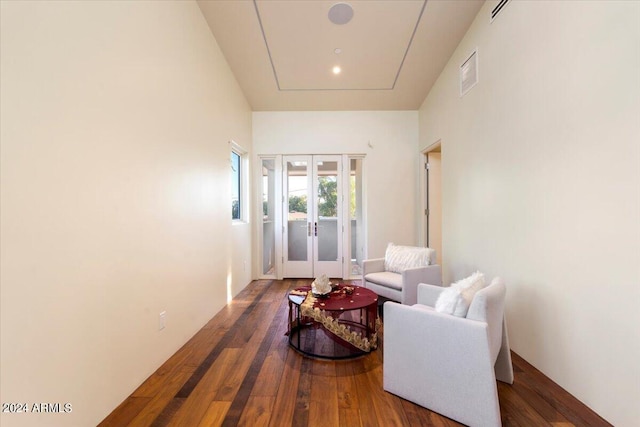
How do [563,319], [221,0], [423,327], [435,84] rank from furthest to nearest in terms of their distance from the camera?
[435,84], [221,0], [563,319], [423,327]

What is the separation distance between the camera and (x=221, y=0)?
2824 mm

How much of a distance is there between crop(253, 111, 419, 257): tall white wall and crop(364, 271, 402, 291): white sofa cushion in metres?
1.46

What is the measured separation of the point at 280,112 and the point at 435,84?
2516mm


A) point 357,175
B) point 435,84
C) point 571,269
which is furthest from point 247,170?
point 571,269

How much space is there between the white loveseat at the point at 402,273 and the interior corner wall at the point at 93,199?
2.01 m

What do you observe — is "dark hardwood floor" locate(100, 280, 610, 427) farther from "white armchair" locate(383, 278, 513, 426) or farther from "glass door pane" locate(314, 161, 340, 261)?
"glass door pane" locate(314, 161, 340, 261)

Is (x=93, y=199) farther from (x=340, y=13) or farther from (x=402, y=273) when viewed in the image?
(x=340, y=13)

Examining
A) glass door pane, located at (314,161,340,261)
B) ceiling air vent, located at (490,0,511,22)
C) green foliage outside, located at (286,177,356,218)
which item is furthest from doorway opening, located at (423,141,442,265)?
ceiling air vent, located at (490,0,511,22)

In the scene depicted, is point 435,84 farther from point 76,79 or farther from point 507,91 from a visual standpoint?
point 76,79

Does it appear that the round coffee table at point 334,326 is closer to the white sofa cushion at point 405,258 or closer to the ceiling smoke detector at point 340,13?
the white sofa cushion at point 405,258

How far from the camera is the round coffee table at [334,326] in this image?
239 cm

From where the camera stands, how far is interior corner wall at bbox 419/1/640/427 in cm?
150

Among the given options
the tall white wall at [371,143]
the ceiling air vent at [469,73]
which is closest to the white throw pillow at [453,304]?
the ceiling air vent at [469,73]

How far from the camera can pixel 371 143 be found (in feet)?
16.4
